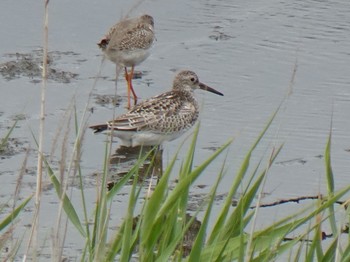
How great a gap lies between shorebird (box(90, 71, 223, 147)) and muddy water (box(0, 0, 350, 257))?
0.41ft

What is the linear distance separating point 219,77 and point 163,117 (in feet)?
3.68

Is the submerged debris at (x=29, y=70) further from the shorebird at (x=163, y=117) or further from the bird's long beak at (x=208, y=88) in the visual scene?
the bird's long beak at (x=208, y=88)

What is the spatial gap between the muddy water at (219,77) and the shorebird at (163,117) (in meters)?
0.13

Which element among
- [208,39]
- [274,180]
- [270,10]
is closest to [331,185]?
[274,180]

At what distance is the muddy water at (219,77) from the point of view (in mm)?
7258

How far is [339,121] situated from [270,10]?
2.99 meters

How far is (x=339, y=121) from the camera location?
316 inches

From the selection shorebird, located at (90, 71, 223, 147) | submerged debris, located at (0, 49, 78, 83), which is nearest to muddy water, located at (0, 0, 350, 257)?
submerged debris, located at (0, 49, 78, 83)

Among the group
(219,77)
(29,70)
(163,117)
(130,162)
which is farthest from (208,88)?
(29,70)

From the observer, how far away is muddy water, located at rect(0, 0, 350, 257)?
726cm

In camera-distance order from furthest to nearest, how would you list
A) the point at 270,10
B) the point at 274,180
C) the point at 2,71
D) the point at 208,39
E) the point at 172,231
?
the point at 270,10
the point at 208,39
the point at 2,71
the point at 274,180
the point at 172,231

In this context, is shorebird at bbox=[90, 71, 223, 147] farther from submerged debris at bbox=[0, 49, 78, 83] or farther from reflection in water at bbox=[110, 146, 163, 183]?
submerged debris at bbox=[0, 49, 78, 83]

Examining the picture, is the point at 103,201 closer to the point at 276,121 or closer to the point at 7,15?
the point at 276,121

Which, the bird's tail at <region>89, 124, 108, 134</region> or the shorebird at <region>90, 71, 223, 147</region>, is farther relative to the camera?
the shorebird at <region>90, 71, 223, 147</region>
